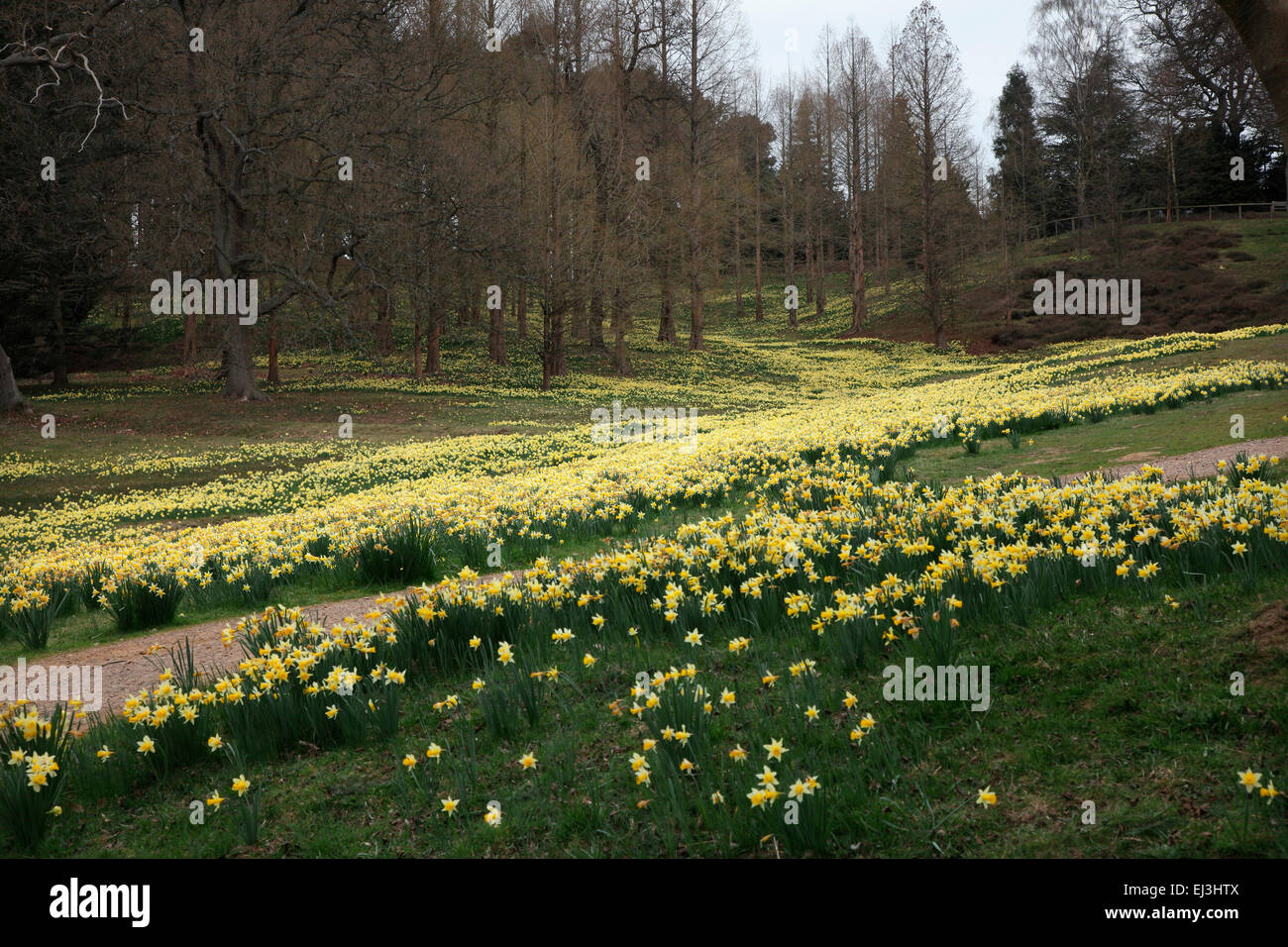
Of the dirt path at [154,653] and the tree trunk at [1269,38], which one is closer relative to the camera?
the tree trunk at [1269,38]

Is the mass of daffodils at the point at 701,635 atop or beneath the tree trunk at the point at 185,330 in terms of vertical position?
beneath

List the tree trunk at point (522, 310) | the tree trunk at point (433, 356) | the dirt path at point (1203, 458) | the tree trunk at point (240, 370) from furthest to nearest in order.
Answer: the tree trunk at point (522, 310) → the tree trunk at point (433, 356) → the tree trunk at point (240, 370) → the dirt path at point (1203, 458)

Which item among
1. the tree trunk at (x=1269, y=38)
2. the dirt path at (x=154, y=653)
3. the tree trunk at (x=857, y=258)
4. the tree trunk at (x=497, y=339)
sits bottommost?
the dirt path at (x=154, y=653)

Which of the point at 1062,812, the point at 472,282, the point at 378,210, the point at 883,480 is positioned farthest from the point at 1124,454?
the point at 472,282

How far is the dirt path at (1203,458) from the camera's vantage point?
7.23 meters

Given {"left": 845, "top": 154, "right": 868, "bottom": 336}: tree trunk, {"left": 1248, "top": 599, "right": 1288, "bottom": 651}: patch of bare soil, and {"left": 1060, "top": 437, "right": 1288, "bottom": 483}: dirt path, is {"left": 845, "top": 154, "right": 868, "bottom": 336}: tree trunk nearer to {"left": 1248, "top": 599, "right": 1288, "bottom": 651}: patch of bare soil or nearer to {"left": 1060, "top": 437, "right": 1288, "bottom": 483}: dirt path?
{"left": 1060, "top": 437, "right": 1288, "bottom": 483}: dirt path

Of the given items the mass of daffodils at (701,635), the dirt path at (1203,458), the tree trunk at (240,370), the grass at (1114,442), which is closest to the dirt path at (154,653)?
the mass of daffodils at (701,635)

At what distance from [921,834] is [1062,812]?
0.48m

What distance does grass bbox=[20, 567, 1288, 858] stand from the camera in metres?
2.55

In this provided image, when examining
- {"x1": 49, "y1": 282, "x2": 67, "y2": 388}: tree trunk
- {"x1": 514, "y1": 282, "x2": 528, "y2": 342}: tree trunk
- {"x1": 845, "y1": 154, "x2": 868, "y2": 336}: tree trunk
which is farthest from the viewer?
{"x1": 845, "y1": 154, "x2": 868, "y2": 336}: tree trunk

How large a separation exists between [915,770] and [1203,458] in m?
7.05

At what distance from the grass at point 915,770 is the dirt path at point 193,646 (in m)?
1.82

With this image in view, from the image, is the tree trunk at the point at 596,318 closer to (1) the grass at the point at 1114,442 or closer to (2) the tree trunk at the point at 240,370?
(2) the tree trunk at the point at 240,370

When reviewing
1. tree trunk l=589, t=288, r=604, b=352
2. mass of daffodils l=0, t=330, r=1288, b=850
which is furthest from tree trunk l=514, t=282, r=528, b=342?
mass of daffodils l=0, t=330, r=1288, b=850
